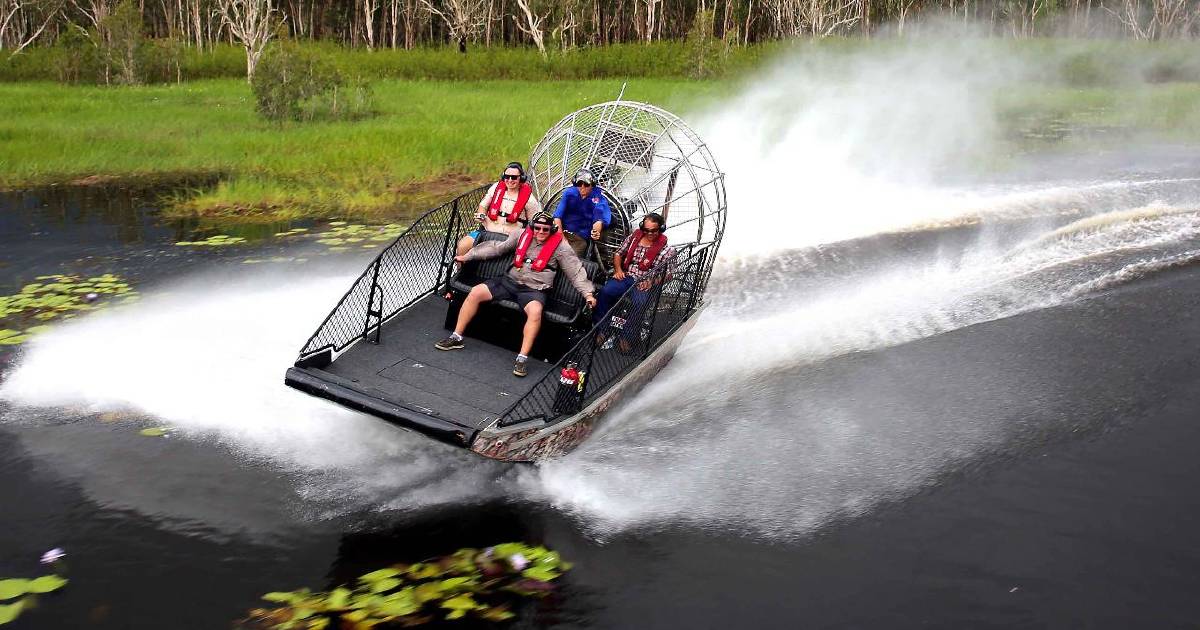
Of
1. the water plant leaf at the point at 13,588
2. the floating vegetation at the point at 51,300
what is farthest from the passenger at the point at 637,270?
the floating vegetation at the point at 51,300

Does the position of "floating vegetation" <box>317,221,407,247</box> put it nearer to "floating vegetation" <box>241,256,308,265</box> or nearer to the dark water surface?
"floating vegetation" <box>241,256,308,265</box>

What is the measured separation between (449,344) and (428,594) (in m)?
2.94

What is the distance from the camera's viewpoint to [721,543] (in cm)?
801

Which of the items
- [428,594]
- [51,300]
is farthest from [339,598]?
[51,300]

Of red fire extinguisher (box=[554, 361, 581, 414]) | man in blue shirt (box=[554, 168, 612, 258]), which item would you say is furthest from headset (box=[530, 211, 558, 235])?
red fire extinguisher (box=[554, 361, 581, 414])

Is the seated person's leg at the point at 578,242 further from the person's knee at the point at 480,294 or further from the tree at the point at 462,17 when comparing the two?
the tree at the point at 462,17

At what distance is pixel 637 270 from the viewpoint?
1045cm

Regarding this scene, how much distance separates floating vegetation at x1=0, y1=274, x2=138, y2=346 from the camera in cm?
1215

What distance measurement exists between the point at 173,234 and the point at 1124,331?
43.0 ft

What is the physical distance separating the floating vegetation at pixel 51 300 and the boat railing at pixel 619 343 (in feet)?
21.2

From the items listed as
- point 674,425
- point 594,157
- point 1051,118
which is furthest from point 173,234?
point 1051,118

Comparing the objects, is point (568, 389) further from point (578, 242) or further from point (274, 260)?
point (274, 260)

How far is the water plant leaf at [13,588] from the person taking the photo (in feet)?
23.9

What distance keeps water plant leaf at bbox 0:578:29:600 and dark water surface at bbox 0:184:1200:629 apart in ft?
0.42
